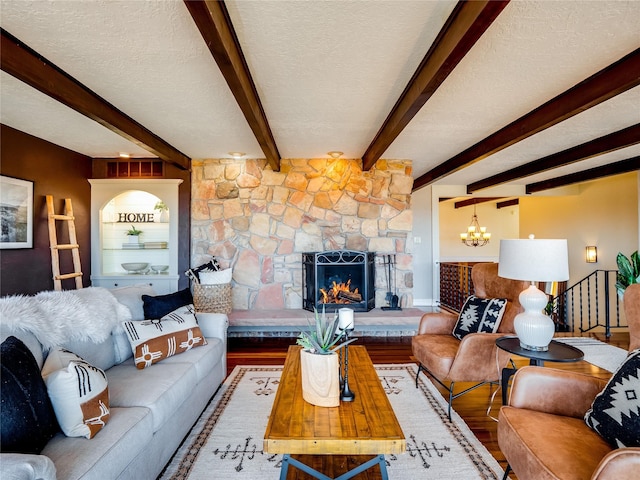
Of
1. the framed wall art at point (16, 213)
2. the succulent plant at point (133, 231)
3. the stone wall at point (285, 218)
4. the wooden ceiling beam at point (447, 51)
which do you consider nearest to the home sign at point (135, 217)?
the succulent plant at point (133, 231)

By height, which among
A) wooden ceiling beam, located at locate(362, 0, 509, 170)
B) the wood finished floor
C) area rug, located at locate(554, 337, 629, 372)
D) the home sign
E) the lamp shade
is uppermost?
wooden ceiling beam, located at locate(362, 0, 509, 170)

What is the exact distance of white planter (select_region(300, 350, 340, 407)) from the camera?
5.77 ft

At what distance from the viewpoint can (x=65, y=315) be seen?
2.01m

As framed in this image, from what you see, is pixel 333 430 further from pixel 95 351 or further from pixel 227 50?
pixel 227 50

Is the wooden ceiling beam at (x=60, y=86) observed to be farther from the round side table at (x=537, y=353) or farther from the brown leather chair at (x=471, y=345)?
the round side table at (x=537, y=353)

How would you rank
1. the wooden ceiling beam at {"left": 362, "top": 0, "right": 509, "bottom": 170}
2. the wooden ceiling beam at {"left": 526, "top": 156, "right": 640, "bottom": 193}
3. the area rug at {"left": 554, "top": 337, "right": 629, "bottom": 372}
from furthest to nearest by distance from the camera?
1. the wooden ceiling beam at {"left": 526, "top": 156, "right": 640, "bottom": 193}
2. the area rug at {"left": 554, "top": 337, "right": 629, "bottom": 372}
3. the wooden ceiling beam at {"left": 362, "top": 0, "right": 509, "bottom": 170}

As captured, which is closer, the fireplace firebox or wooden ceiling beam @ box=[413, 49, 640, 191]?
wooden ceiling beam @ box=[413, 49, 640, 191]

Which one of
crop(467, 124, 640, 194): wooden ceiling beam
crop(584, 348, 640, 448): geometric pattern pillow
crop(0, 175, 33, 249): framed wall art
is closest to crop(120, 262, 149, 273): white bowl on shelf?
crop(0, 175, 33, 249): framed wall art

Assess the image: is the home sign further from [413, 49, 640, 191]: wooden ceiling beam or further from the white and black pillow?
[413, 49, 640, 191]: wooden ceiling beam

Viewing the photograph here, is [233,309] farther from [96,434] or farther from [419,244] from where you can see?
[419,244]

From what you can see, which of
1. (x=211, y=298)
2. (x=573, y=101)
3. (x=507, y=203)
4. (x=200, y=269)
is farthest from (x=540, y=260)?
(x=507, y=203)

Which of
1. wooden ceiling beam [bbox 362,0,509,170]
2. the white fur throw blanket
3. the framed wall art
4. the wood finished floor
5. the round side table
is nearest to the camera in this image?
wooden ceiling beam [bbox 362,0,509,170]

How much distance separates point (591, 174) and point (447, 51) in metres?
5.04

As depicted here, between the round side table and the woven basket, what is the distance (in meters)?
3.19
